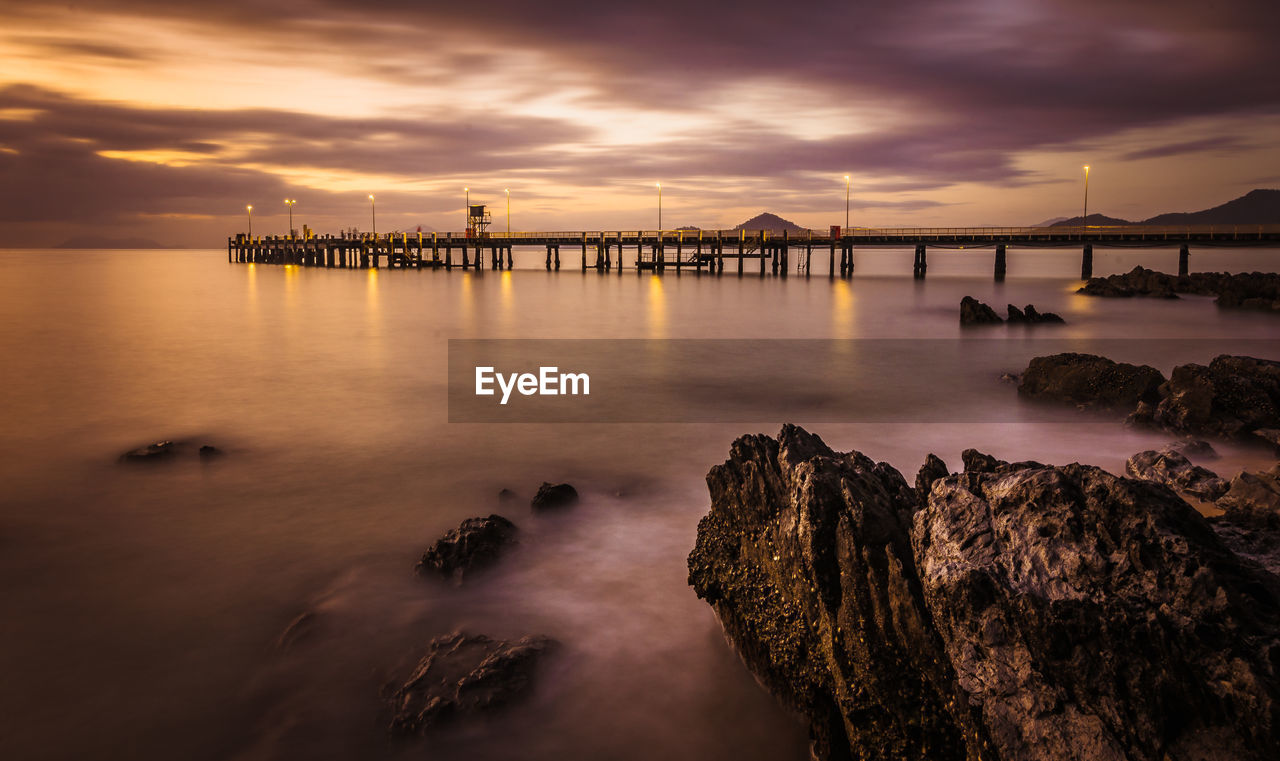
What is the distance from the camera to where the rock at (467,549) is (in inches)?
314

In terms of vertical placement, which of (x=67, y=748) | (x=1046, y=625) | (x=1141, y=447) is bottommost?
(x=67, y=748)

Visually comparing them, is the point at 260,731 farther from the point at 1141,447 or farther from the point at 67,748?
the point at 1141,447

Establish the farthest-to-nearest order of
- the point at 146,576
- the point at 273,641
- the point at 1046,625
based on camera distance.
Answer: the point at 146,576, the point at 273,641, the point at 1046,625

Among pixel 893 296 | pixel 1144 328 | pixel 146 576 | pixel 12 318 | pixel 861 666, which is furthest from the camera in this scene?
pixel 893 296

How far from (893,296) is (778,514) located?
1818 inches

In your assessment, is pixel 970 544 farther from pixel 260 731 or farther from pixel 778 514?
pixel 260 731

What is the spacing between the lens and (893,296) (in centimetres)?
4931

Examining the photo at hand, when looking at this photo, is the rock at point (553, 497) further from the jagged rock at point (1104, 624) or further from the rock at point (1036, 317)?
the rock at point (1036, 317)

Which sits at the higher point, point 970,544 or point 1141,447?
point 970,544

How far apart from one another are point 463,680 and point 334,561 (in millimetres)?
3463

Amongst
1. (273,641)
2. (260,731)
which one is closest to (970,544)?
(260,731)

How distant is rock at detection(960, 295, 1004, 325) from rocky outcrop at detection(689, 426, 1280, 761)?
2805cm

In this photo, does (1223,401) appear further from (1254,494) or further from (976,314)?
(976,314)

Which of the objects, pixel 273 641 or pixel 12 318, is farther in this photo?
pixel 12 318
